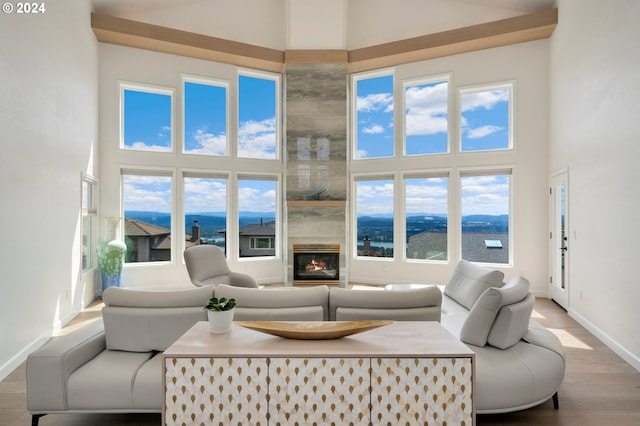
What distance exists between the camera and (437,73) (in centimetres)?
739

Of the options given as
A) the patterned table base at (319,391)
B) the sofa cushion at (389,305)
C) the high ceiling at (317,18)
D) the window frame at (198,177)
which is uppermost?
the high ceiling at (317,18)

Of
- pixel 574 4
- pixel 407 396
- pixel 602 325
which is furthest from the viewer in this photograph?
pixel 574 4

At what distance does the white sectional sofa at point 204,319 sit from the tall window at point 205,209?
15.6 feet

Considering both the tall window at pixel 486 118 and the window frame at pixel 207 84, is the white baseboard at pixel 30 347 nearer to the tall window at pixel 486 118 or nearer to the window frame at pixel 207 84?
the window frame at pixel 207 84

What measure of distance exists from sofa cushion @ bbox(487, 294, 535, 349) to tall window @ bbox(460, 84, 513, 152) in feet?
16.3

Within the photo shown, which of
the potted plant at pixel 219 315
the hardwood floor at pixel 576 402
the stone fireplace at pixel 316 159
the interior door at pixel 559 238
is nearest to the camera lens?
the potted plant at pixel 219 315

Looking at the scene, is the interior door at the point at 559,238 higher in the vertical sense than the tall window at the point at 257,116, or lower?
lower

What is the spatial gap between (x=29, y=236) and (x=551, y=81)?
7602 millimetres

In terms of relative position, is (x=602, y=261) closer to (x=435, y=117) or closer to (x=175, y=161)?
(x=435, y=117)

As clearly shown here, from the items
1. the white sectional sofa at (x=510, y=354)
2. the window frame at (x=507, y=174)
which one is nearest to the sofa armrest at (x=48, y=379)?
the white sectional sofa at (x=510, y=354)

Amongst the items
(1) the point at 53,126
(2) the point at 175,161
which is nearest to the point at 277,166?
(2) the point at 175,161

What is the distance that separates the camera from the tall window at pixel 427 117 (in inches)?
294

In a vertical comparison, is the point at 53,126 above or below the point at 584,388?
above

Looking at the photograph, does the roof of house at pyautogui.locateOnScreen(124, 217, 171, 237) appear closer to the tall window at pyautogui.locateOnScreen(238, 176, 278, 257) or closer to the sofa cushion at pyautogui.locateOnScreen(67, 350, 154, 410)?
the tall window at pyautogui.locateOnScreen(238, 176, 278, 257)
